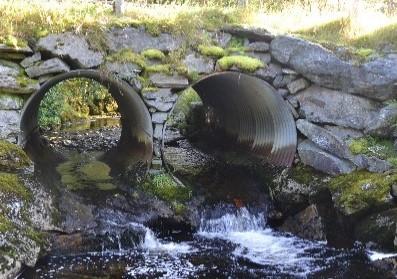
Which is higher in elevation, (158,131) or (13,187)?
(158,131)

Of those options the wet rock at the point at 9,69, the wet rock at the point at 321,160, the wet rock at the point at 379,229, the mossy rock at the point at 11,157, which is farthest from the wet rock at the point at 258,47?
the mossy rock at the point at 11,157

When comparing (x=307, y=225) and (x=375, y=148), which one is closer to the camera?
(x=307, y=225)

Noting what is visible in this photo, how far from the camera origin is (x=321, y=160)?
1088 centimetres

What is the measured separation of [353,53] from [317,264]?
481 cm

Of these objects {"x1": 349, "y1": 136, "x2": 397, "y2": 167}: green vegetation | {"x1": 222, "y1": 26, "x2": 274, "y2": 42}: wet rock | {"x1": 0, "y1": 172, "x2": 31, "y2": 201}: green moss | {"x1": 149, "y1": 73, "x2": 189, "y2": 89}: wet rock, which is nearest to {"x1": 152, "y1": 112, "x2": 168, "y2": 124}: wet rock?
{"x1": 149, "y1": 73, "x2": 189, "y2": 89}: wet rock

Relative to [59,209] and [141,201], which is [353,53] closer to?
[141,201]

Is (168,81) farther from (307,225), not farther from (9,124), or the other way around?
(307,225)

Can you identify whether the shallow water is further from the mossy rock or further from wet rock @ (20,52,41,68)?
wet rock @ (20,52,41,68)

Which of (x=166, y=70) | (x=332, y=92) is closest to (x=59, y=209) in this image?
(x=166, y=70)

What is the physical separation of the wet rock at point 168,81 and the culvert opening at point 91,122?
496 millimetres

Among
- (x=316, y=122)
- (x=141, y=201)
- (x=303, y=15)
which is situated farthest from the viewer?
(x=303, y=15)

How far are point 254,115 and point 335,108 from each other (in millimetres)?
3070

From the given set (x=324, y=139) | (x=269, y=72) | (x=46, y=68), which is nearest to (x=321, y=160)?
(x=324, y=139)

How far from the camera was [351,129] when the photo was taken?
424 inches
